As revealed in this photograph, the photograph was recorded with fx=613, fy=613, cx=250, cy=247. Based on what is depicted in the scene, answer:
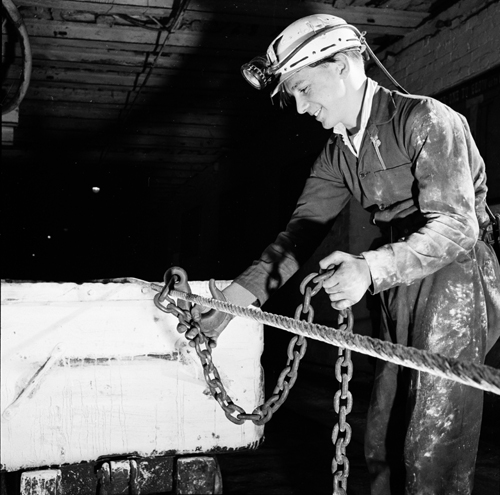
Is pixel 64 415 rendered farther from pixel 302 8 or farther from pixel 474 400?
pixel 302 8

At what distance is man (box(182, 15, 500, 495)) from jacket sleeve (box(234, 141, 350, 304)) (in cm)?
16

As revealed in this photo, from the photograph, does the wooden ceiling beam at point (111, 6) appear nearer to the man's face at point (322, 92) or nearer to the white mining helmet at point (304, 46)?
the white mining helmet at point (304, 46)

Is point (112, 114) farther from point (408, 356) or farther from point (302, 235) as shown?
point (408, 356)

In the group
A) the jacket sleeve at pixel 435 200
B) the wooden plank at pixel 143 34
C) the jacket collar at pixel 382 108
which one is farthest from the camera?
the wooden plank at pixel 143 34

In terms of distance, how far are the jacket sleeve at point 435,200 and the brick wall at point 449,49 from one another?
345 centimetres

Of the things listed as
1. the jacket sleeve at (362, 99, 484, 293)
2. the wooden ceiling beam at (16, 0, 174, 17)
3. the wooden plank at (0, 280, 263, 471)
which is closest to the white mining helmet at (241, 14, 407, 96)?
the jacket sleeve at (362, 99, 484, 293)

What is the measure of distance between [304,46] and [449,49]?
160 inches

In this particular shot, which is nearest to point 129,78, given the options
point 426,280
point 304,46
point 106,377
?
point 106,377

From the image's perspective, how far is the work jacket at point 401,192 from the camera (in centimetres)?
194

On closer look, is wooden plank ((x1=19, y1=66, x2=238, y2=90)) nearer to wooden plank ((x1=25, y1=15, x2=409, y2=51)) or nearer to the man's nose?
wooden plank ((x1=25, y1=15, x2=409, y2=51))

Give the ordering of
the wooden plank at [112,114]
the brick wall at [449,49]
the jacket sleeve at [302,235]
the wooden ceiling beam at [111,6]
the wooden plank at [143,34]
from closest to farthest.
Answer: the jacket sleeve at [302,235] < the brick wall at [449,49] < the wooden ceiling beam at [111,6] < the wooden plank at [143,34] < the wooden plank at [112,114]

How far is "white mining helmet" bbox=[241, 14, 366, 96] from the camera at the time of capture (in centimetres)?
234

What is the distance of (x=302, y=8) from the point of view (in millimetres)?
6055

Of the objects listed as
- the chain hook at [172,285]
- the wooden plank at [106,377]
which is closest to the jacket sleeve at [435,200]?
the chain hook at [172,285]
